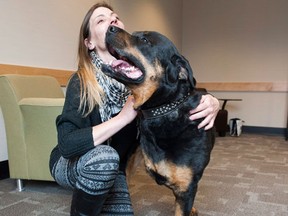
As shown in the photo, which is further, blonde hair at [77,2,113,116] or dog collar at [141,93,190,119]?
blonde hair at [77,2,113,116]

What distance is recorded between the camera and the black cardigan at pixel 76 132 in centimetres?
121

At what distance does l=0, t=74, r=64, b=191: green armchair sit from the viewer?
6.59 ft

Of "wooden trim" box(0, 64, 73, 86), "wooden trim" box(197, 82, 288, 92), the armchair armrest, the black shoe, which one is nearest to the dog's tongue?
the black shoe

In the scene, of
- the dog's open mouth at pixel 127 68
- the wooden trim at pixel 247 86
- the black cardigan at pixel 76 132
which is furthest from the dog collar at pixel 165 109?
the wooden trim at pixel 247 86

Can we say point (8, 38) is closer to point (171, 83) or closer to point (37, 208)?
point (37, 208)

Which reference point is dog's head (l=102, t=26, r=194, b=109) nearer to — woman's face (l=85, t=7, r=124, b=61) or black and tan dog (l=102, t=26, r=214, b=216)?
black and tan dog (l=102, t=26, r=214, b=216)

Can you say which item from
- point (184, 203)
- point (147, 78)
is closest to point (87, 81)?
point (147, 78)

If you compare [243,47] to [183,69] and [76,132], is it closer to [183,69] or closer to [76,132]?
[183,69]

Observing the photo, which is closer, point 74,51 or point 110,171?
point 110,171

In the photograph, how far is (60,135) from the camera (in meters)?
1.26

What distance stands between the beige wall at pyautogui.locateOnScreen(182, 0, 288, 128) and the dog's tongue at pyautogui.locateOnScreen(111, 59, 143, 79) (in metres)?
4.75

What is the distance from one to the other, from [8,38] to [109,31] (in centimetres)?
171

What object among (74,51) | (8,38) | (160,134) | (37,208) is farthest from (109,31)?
(74,51)

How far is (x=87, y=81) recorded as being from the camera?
4.56 ft
